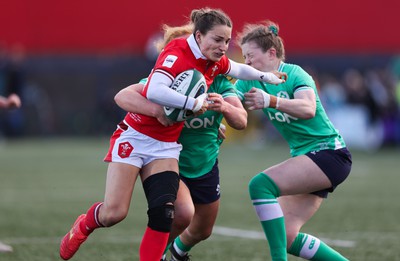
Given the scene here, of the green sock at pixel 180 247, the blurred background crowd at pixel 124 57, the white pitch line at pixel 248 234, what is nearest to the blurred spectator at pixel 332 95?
the blurred background crowd at pixel 124 57

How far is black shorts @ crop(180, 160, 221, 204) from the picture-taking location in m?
6.40

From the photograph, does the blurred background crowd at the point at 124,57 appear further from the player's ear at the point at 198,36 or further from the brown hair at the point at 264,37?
the player's ear at the point at 198,36

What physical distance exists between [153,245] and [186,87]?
102 centimetres

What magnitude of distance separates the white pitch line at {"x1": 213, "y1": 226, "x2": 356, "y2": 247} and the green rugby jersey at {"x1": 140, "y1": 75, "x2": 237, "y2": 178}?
1949 millimetres

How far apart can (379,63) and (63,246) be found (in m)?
19.9

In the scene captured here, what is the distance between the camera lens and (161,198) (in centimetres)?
578

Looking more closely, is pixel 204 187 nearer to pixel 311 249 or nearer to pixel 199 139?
pixel 199 139

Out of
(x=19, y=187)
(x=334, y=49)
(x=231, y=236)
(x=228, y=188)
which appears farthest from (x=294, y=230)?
(x=334, y=49)

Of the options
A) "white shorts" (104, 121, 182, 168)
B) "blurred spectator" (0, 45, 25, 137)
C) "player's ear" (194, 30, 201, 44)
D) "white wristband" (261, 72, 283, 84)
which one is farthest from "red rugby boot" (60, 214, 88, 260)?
"blurred spectator" (0, 45, 25, 137)

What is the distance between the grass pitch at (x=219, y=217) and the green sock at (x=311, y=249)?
36.0 inches

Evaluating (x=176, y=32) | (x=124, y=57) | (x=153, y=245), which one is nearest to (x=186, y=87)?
(x=176, y=32)

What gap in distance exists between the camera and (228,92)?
6.34 m

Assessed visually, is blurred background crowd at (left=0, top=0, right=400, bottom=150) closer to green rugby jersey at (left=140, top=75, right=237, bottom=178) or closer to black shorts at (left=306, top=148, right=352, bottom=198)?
black shorts at (left=306, top=148, right=352, bottom=198)

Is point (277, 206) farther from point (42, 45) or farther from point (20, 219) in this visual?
point (42, 45)
